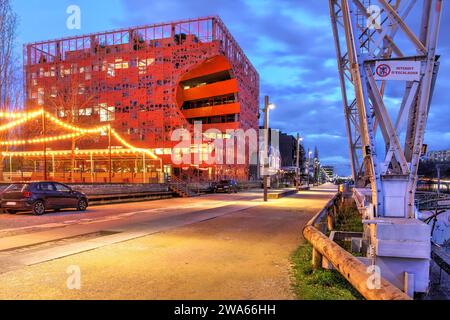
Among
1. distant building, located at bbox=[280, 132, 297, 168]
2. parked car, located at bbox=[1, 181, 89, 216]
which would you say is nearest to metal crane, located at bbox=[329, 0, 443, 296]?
parked car, located at bbox=[1, 181, 89, 216]

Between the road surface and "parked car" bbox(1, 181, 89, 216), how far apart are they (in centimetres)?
292

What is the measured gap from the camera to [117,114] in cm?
6406

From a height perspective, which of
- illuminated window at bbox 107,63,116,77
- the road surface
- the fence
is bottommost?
the road surface

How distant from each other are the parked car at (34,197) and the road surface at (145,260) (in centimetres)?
292

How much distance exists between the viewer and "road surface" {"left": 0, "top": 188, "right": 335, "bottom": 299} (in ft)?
18.5

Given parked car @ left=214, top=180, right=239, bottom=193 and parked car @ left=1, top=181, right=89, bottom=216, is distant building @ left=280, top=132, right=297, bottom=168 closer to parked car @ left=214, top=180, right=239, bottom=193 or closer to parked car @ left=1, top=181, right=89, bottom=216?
parked car @ left=214, top=180, right=239, bottom=193

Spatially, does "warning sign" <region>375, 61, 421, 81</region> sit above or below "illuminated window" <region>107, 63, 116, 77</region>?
below

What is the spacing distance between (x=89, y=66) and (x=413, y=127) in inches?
2619

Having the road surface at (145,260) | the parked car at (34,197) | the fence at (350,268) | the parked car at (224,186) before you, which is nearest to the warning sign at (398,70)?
the fence at (350,268)

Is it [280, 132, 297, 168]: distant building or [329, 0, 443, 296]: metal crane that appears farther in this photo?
[280, 132, 297, 168]: distant building

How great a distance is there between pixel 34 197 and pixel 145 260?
11.2 metres
